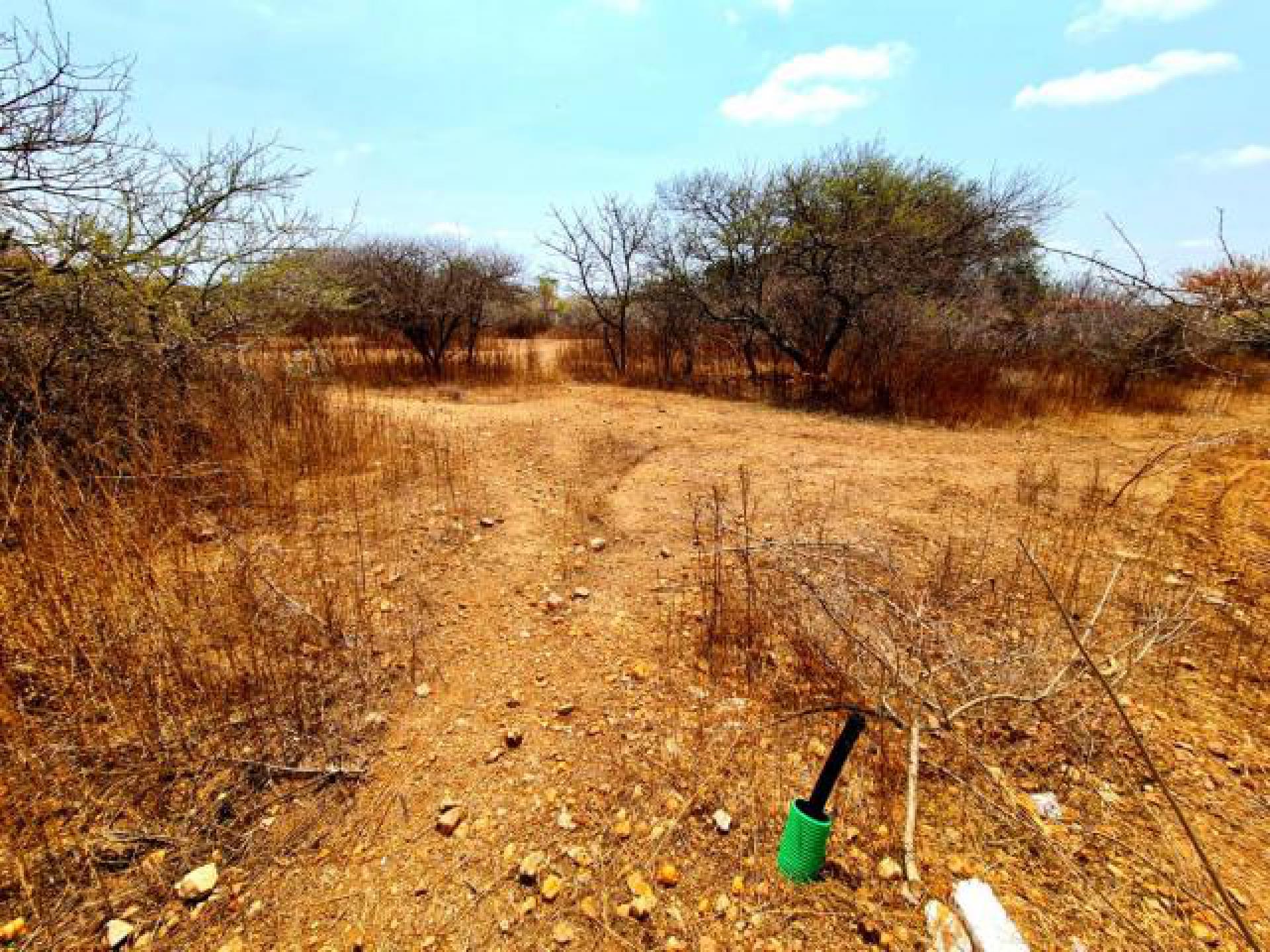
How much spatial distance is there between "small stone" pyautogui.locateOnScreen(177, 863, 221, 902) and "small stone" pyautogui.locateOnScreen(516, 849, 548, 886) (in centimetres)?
92

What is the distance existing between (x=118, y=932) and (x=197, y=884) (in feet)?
0.58

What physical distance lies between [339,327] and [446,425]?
26.2 ft

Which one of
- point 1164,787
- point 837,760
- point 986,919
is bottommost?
point 986,919

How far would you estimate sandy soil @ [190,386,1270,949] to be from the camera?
152 centimetres

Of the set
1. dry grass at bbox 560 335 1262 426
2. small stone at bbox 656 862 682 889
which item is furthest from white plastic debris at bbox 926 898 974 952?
dry grass at bbox 560 335 1262 426

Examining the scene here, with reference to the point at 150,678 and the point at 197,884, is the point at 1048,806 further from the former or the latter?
the point at 150,678

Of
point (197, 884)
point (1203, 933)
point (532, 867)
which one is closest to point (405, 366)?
point (197, 884)

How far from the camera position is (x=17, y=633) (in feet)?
7.54

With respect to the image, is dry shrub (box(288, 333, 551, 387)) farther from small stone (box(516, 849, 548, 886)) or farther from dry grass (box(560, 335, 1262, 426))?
small stone (box(516, 849, 548, 886))

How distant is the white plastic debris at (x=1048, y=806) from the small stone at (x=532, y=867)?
66.9 inches

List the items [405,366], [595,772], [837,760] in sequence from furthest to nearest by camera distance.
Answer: [405,366] → [595,772] → [837,760]

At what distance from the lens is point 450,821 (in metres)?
1.80

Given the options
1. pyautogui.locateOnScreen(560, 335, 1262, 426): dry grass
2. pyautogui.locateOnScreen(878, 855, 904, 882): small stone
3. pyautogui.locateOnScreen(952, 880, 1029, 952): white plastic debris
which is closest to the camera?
pyautogui.locateOnScreen(952, 880, 1029, 952): white plastic debris

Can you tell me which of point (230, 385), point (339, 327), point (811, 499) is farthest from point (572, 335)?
point (811, 499)
